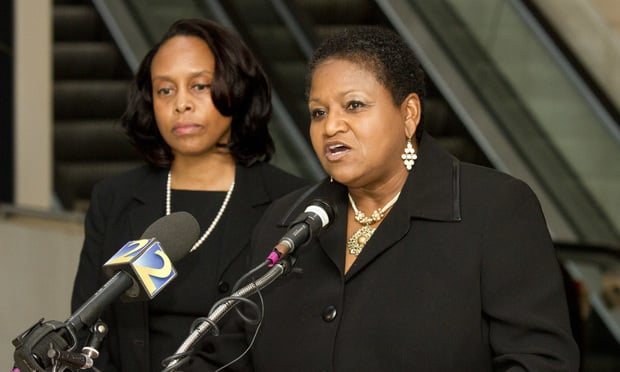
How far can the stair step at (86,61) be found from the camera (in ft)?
25.4

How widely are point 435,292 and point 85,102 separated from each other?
5856mm

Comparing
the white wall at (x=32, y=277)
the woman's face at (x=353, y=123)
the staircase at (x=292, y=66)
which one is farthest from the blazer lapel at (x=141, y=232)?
the staircase at (x=292, y=66)

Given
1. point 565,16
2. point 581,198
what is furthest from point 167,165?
point 565,16

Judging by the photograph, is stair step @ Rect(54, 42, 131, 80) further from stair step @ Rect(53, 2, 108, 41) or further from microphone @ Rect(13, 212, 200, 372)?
microphone @ Rect(13, 212, 200, 372)

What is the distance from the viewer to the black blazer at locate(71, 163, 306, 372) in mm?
2807

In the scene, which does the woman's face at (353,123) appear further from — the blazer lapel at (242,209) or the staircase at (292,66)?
the staircase at (292,66)

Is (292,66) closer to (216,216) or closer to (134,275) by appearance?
(216,216)

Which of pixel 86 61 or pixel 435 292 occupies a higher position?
pixel 86 61

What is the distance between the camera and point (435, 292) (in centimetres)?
221

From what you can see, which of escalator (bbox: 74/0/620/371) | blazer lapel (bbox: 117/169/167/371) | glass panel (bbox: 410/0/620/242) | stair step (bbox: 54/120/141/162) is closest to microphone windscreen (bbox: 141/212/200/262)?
blazer lapel (bbox: 117/169/167/371)

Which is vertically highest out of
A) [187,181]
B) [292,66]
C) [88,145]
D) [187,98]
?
[292,66]

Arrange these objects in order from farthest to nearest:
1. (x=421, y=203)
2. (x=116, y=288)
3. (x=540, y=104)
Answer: (x=540, y=104), (x=421, y=203), (x=116, y=288)

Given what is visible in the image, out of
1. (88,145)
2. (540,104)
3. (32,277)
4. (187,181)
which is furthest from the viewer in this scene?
(88,145)

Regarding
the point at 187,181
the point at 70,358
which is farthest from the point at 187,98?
the point at 70,358
